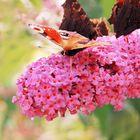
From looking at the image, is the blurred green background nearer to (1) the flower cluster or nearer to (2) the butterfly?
(2) the butterfly

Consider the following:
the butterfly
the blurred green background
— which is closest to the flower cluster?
the butterfly

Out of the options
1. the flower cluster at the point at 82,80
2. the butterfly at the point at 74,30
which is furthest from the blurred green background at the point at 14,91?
the flower cluster at the point at 82,80

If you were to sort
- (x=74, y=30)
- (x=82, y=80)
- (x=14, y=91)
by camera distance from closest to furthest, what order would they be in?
1. (x=82, y=80)
2. (x=74, y=30)
3. (x=14, y=91)

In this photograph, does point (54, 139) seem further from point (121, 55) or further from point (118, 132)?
point (121, 55)

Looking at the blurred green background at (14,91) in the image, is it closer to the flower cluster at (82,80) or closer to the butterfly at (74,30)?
the butterfly at (74,30)

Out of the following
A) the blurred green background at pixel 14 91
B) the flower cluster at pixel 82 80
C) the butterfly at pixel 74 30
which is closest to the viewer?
the butterfly at pixel 74 30

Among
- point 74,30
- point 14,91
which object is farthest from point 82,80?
point 14,91

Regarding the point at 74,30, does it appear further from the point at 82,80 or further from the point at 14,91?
the point at 14,91
